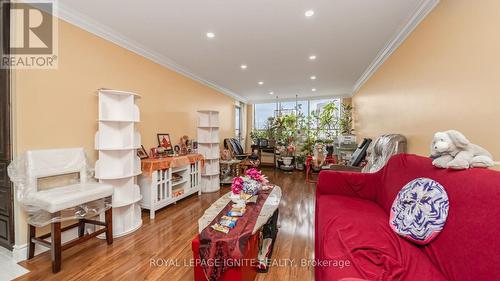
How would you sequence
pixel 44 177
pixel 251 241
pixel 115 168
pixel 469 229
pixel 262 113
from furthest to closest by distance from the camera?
pixel 262 113
pixel 115 168
pixel 44 177
pixel 251 241
pixel 469 229

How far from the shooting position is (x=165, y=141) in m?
3.39

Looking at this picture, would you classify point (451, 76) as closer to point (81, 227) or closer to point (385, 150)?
point (385, 150)

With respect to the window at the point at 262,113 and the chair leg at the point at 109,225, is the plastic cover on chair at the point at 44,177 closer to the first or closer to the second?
the chair leg at the point at 109,225

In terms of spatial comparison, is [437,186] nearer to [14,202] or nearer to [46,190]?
[46,190]

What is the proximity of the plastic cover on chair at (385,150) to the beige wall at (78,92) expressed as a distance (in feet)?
11.2

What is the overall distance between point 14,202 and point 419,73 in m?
4.25

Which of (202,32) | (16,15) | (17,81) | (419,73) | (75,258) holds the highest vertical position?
(202,32)

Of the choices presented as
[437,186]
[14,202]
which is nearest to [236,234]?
[437,186]

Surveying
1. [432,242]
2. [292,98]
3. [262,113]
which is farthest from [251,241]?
[262,113]

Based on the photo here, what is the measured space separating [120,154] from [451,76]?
3.46 meters

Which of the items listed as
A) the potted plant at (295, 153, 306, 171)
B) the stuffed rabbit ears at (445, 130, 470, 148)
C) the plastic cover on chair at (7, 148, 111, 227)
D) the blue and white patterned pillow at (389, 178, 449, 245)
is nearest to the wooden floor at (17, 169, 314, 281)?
the plastic cover on chair at (7, 148, 111, 227)

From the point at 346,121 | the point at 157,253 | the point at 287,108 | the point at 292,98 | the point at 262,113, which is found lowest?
the point at 157,253

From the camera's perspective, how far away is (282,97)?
6.83 metres

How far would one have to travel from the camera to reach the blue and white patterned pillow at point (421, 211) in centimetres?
111
